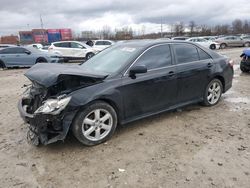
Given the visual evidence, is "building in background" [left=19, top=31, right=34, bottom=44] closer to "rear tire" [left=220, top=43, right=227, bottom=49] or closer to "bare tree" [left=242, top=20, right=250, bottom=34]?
"rear tire" [left=220, top=43, right=227, bottom=49]

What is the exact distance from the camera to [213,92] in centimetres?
578

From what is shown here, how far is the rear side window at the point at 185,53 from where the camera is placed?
16.7 ft

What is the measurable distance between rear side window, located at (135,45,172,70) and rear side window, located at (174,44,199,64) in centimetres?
23

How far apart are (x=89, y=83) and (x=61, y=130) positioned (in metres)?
0.81

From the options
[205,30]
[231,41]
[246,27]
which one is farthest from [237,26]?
[231,41]

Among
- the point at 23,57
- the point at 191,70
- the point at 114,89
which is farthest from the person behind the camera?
the point at 23,57

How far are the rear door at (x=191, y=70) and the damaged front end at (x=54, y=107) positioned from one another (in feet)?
5.68

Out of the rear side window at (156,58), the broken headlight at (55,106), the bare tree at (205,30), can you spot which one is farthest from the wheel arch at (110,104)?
the bare tree at (205,30)

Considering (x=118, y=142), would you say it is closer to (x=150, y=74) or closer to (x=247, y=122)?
(x=150, y=74)

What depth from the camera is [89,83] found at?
397 cm

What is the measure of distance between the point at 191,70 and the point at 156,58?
2.82 ft

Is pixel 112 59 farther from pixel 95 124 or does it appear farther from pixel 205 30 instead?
pixel 205 30

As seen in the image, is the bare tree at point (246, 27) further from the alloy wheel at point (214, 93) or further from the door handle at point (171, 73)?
the door handle at point (171, 73)

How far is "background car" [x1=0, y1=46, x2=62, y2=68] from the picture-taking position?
51.4 feet
